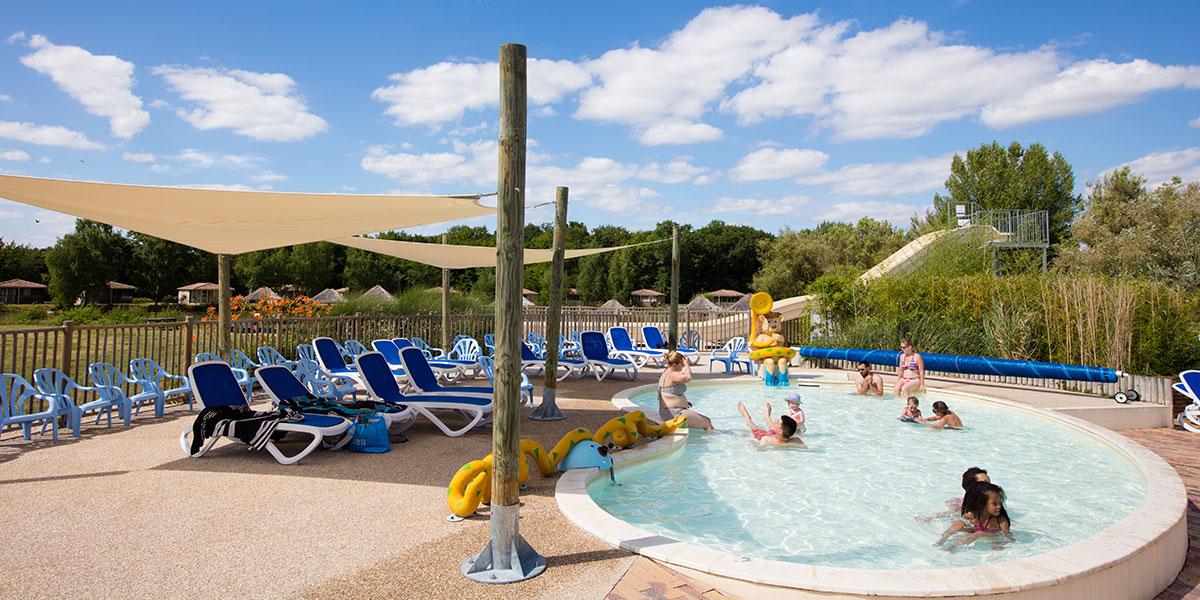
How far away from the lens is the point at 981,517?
454cm

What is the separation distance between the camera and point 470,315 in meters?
14.5

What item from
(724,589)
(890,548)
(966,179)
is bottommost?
(890,548)

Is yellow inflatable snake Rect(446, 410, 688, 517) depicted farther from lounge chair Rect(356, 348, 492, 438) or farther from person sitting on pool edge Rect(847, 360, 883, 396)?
person sitting on pool edge Rect(847, 360, 883, 396)

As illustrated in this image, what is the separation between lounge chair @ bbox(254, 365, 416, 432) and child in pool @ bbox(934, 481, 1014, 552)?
4.80 metres

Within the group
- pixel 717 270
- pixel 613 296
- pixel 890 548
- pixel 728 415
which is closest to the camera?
pixel 890 548

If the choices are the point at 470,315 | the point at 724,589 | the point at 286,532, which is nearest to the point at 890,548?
the point at 724,589

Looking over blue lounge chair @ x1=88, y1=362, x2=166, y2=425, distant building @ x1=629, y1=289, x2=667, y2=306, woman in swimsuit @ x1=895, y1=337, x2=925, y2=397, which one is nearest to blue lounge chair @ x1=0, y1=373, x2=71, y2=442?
blue lounge chair @ x1=88, y1=362, x2=166, y2=425

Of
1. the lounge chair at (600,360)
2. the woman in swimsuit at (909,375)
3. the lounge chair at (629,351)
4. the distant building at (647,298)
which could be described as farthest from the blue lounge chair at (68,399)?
the distant building at (647,298)

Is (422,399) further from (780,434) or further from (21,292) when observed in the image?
(21,292)

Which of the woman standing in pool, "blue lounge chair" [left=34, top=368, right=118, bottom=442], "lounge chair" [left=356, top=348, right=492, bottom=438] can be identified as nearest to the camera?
"blue lounge chair" [left=34, top=368, right=118, bottom=442]

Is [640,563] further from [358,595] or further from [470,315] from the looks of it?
[470,315]

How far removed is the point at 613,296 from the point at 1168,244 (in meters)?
39.0

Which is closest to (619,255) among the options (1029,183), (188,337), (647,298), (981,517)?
(647,298)

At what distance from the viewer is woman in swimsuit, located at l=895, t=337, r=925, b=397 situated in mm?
10086
